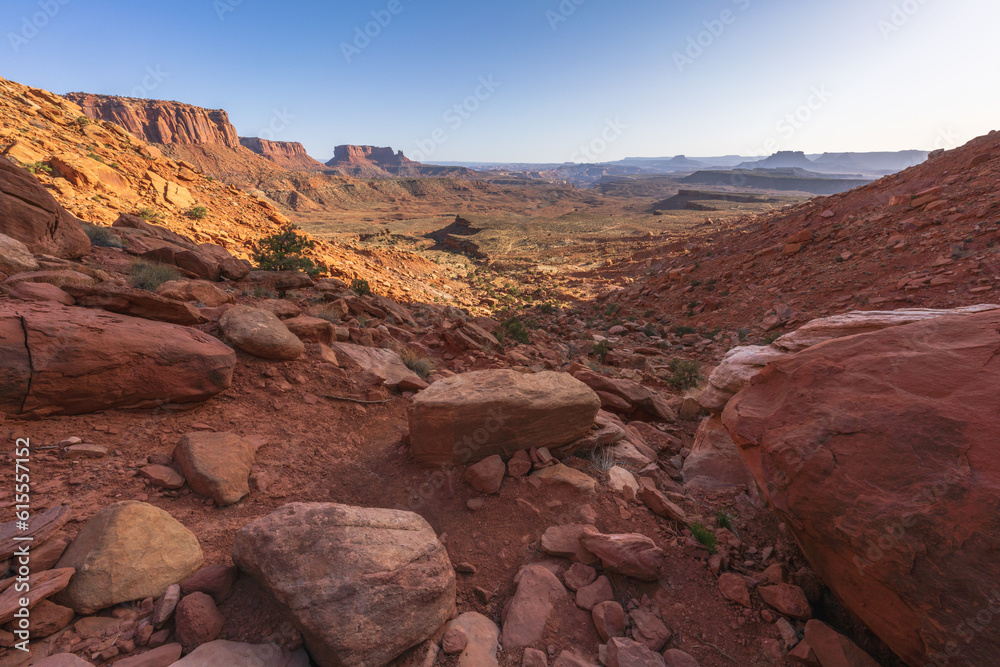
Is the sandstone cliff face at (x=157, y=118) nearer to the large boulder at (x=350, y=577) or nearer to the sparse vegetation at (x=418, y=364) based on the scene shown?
the sparse vegetation at (x=418, y=364)

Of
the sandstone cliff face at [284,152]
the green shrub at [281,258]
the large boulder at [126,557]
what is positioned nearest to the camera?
the large boulder at [126,557]

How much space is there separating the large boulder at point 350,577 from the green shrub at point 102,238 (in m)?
8.46

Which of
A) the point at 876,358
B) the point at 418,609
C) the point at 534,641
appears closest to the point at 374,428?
the point at 418,609

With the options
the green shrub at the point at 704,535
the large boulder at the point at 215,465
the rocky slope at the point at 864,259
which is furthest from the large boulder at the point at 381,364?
the rocky slope at the point at 864,259

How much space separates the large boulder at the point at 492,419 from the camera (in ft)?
13.4

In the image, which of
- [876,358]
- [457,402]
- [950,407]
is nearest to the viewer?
[950,407]

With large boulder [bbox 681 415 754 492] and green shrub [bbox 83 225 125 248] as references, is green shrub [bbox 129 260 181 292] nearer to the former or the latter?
green shrub [bbox 83 225 125 248]

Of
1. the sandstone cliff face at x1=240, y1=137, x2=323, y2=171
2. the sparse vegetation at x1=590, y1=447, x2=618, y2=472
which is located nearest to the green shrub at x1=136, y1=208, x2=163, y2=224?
the sparse vegetation at x1=590, y1=447, x2=618, y2=472

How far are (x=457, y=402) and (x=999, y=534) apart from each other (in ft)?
11.9

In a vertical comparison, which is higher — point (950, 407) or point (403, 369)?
point (950, 407)

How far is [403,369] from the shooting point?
6.53 meters

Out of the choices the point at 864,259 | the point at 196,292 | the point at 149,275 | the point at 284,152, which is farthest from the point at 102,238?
the point at 284,152

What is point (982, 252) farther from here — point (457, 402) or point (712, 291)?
point (457, 402)

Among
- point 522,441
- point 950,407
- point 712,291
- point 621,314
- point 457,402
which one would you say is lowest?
point 621,314
